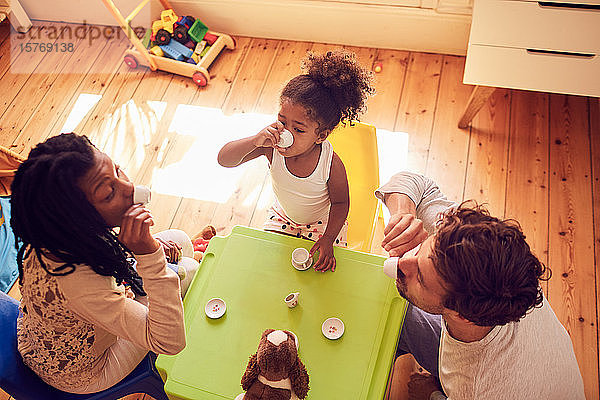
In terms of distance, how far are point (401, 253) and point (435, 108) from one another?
1.32m

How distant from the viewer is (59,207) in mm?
1011

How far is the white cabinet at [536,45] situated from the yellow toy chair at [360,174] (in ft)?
2.14

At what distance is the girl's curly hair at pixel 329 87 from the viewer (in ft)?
4.51

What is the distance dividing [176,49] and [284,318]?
1747mm

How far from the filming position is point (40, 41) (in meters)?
2.88

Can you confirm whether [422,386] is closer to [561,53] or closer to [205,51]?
[561,53]

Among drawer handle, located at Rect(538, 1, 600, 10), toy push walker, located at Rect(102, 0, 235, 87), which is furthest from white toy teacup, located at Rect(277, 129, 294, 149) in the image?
toy push walker, located at Rect(102, 0, 235, 87)

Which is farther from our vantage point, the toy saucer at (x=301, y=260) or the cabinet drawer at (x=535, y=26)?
the cabinet drawer at (x=535, y=26)

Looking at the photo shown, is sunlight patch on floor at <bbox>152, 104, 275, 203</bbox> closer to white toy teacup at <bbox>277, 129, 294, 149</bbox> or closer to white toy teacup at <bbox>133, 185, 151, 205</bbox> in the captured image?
white toy teacup at <bbox>277, 129, 294, 149</bbox>

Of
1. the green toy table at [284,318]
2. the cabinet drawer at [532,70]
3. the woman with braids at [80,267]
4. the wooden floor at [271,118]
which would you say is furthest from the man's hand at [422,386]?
the cabinet drawer at [532,70]

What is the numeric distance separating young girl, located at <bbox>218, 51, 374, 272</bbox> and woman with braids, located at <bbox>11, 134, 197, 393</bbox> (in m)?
0.42

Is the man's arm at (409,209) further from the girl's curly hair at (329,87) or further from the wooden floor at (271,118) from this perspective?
the wooden floor at (271,118)

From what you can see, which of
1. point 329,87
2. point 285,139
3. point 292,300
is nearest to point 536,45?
point 329,87

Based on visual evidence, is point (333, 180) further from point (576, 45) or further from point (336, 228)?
point (576, 45)
